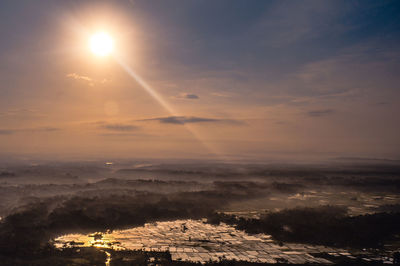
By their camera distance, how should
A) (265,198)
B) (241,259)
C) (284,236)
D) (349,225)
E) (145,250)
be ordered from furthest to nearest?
(265,198) → (349,225) → (284,236) → (145,250) → (241,259)

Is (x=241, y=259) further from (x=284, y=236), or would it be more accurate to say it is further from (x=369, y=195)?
(x=369, y=195)

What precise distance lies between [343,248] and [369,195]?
41285mm

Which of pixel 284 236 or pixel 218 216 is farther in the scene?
pixel 218 216

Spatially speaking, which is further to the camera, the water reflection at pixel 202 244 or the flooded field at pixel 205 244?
the water reflection at pixel 202 244

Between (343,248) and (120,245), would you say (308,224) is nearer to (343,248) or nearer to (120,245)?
A: (343,248)

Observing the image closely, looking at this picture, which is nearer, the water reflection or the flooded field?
the flooded field

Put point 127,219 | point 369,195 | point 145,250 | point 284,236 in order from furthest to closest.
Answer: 1. point 369,195
2. point 127,219
3. point 284,236
4. point 145,250

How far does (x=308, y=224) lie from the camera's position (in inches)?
1448

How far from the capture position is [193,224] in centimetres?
3809

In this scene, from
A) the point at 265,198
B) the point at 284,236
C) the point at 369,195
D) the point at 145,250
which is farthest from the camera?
the point at 369,195

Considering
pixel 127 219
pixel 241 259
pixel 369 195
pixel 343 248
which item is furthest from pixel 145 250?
pixel 369 195

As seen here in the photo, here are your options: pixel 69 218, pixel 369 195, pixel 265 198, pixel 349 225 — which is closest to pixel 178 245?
pixel 69 218

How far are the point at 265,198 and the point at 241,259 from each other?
34.3 m

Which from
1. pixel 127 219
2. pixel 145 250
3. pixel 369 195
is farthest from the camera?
pixel 369 195
